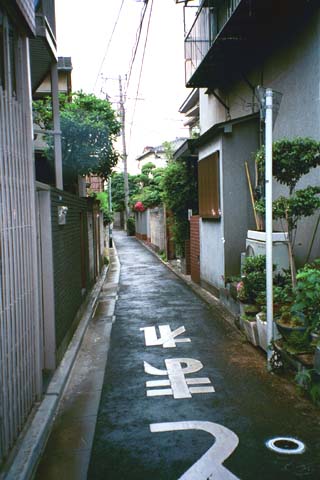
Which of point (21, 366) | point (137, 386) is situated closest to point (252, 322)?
point (137, 386)

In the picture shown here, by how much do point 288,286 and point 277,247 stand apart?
1151mm

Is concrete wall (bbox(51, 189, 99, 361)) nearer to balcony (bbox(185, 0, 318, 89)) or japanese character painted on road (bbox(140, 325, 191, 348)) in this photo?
japanese character painted on road (bbox(140, 325, 191, 348))

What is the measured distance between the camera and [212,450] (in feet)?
13.3

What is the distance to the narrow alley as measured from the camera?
383cm

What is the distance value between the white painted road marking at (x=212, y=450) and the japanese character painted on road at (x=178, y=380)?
807mm

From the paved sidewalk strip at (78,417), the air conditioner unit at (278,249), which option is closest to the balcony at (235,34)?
the air conditioner unit at (278,249)

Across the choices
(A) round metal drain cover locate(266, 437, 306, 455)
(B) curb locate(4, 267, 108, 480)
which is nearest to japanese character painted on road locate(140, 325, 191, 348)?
(B) curb locate(4, 267, 108, 480)

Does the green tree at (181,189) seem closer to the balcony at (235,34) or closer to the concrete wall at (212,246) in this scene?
the concrete wall at (212,246)

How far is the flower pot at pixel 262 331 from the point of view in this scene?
6.56 meters

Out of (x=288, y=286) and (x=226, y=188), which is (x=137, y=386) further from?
(x=226, y=188)

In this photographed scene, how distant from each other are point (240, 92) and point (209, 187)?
2566mm

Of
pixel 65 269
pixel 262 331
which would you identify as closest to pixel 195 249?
pixel 65 269

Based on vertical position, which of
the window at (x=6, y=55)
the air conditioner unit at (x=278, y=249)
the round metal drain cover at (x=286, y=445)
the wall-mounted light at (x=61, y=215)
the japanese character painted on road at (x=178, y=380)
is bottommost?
the japanese character painted on road at (x=178, y=380)

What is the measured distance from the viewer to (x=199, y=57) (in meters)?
12.2
